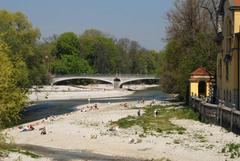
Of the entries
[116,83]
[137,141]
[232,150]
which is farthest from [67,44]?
[232,150]

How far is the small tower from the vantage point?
220 ft

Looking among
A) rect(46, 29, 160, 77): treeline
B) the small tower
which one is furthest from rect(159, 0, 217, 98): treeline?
rect(46, 29, 160, 77): treeline

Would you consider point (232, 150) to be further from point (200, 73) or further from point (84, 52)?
point (84, 52)

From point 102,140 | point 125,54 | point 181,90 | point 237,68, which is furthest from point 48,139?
point 125,54

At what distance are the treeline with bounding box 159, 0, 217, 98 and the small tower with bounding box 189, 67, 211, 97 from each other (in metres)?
2.43

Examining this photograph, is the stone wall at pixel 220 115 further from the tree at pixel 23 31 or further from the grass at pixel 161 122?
the tree at pixel 23 31

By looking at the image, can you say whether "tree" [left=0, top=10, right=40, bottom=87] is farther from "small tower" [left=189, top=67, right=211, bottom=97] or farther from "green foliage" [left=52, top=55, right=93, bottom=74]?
"green foliage" [left=52, top=55, right=93, bottom=74]

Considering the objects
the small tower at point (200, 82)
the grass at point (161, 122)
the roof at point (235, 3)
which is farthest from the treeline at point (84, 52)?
the roof at point (235, 3)

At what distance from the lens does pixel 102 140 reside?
4125 centimetres

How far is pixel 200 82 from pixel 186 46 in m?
11.7

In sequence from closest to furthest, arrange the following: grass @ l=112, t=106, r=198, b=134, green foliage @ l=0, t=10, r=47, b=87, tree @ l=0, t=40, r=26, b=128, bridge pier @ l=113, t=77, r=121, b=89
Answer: tree @ l=0, t=40, r=26, b=128, grass @ l=112, t=106, r=198, b=134, green foliage @ l=0, t=10, r=47, b=87, bridge pier @ l=113, t=77, r=121, b=89

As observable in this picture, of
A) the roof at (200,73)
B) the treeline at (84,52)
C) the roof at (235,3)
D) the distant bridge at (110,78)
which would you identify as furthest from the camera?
the distant bridge at (110,78)

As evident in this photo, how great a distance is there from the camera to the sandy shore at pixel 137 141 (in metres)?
32.6

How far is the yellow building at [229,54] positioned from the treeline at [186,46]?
13.1 m
